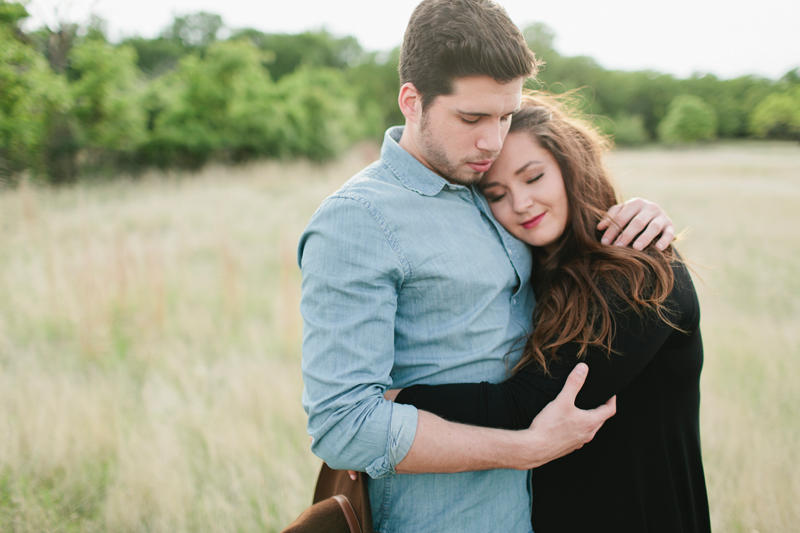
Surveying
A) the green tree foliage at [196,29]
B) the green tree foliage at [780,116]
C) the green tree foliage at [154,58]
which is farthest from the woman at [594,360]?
the green tree foliage at [196,29]

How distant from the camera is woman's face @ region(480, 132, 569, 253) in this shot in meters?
1.80

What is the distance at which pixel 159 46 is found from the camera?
13555mm

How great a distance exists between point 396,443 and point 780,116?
597cm

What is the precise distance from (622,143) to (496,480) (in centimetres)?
1422

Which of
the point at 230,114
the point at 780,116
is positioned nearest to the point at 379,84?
the point at 230,114

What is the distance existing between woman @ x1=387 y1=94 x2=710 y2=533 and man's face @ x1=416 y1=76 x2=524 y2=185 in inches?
9.6

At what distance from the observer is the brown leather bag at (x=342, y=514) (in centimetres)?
125

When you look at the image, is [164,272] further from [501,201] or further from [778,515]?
[778,515]

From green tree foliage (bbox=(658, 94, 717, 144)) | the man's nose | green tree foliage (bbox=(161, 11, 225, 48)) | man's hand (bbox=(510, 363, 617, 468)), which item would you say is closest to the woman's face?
the man's nose

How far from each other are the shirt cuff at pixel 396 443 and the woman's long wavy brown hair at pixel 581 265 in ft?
1.66

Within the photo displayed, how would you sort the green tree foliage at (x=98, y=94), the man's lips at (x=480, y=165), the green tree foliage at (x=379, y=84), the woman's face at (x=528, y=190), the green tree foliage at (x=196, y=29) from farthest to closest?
the green tree foliage at (x=379, y=84), the green tree foliage at (x=196, y=29), the green tree foliage at (x=98, y=94), the woman's face at (x=528, y=190), the man's lips at (x=480, y=165)

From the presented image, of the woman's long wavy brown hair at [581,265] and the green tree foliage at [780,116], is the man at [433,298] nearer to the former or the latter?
the woman's long wavy brown hair at [581,265]

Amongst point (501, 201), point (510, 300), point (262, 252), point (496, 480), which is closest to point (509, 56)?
point (501, 201)

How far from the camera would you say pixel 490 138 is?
5.28ft
